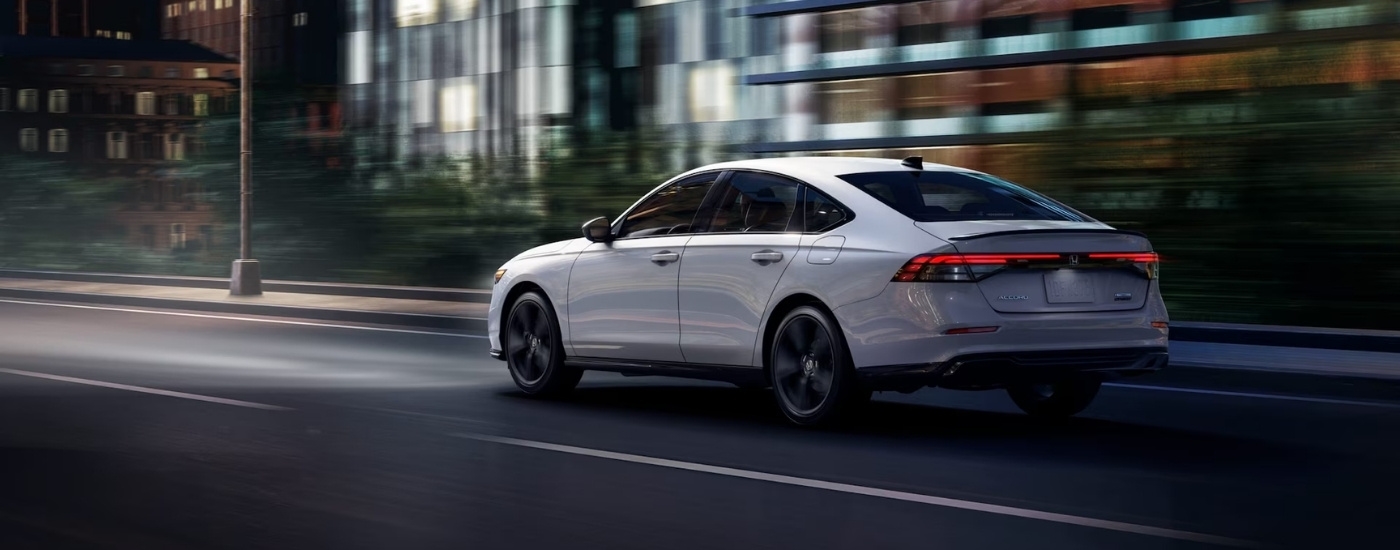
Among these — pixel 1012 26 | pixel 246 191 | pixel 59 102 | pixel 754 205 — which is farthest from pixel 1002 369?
pixel 59 102

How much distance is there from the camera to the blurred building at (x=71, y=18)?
134 meters

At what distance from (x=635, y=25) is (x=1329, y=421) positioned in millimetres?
50090

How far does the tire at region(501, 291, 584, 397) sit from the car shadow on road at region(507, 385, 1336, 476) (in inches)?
6.4

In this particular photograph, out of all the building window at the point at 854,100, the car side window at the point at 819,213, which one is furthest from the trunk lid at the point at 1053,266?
the building window at the point at 854,100

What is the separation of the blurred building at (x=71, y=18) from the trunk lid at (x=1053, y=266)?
130m

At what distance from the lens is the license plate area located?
9258 mm

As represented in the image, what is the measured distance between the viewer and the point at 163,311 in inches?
934

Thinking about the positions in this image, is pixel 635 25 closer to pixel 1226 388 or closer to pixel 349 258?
pixel 349 258

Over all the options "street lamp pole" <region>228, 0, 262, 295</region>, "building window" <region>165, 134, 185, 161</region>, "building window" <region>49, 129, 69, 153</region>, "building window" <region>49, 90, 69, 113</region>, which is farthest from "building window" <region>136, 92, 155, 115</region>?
"street lamp pole" <region>228, 0, 262, 295</region>

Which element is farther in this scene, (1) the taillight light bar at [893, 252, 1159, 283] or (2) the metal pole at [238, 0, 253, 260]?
(2) the metal pole at [238, 0, 253, 260]

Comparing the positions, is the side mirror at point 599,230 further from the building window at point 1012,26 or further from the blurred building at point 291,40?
the building window at point 1012,26

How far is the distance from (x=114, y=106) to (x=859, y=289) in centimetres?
11377

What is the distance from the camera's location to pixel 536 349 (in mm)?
11977

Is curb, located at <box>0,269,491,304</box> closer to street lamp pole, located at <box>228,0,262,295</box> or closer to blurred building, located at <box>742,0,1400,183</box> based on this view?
street lamp pole, located at <box>228,0,262,295</box>
